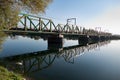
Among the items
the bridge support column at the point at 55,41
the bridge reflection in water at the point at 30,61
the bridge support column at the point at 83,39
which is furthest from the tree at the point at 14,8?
the bridge support column at the point at 83,39

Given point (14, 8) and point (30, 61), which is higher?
point (14, 8)

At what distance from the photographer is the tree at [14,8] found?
15500 millimetres

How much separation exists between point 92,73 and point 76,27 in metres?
60.8

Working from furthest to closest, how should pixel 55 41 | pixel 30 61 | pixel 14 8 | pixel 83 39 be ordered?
pixel 83 39, pixel 55 41, pixel 30 61, pixel 14 8

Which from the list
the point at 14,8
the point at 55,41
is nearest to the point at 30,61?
the point at 14,8

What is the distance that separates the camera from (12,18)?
53.6 ft

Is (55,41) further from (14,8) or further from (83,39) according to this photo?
(14,8)

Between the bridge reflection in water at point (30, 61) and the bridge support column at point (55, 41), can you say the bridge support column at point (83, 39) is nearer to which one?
the bridge support column at point (55, 41)

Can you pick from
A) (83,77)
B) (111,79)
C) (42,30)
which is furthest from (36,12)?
(42,30)

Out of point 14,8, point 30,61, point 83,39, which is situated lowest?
point 30,61

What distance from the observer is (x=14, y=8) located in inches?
642

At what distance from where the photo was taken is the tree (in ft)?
50.9

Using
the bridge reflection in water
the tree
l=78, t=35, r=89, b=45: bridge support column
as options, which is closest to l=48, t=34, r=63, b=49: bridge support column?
the bridge reflection in water

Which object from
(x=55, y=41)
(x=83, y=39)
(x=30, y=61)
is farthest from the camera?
(x=83, y=39)
